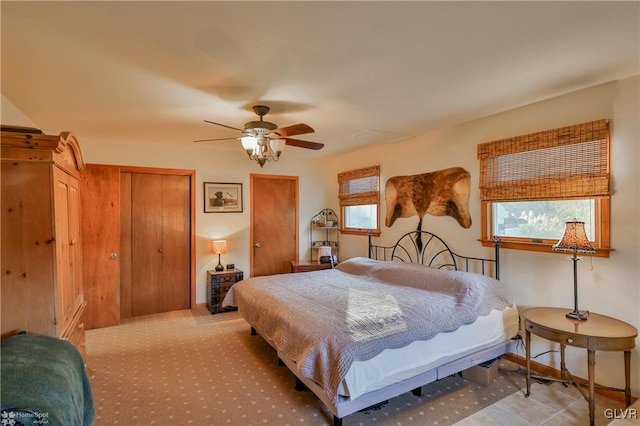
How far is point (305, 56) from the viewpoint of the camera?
2053mm

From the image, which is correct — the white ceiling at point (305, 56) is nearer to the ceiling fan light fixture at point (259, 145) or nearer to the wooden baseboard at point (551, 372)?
the ceiling fan light fixture at point (259, 145)

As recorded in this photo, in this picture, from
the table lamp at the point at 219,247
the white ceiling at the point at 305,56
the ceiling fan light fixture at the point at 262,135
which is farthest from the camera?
the table lamp at the point at 219,247

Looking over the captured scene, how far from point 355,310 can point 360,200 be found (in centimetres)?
285

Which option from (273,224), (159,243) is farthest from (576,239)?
(159,243)

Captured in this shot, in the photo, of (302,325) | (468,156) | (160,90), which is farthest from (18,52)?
(468,156)

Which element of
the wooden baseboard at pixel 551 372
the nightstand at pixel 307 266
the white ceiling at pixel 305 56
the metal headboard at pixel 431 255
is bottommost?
the wooden baseboard at pixel 551 372

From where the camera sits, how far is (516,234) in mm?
3176

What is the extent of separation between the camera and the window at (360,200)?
193 inches

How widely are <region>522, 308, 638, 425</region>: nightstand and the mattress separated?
34 cm

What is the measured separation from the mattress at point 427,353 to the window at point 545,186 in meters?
0.80

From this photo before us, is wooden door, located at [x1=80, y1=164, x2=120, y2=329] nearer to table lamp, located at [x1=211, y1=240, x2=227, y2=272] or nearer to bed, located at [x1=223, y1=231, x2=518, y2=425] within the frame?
table lamp, located at [x1=211, y1=240, x2=227, y2=272]

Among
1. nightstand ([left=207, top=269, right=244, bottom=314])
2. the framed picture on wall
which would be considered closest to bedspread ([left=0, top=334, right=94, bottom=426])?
nightstand ([left=207, top=269, right=244, bottom=314])

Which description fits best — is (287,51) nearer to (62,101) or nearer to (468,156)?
(62,101)

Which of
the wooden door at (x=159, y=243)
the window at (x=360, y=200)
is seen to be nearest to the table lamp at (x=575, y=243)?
the window at (x=360, y=200)
